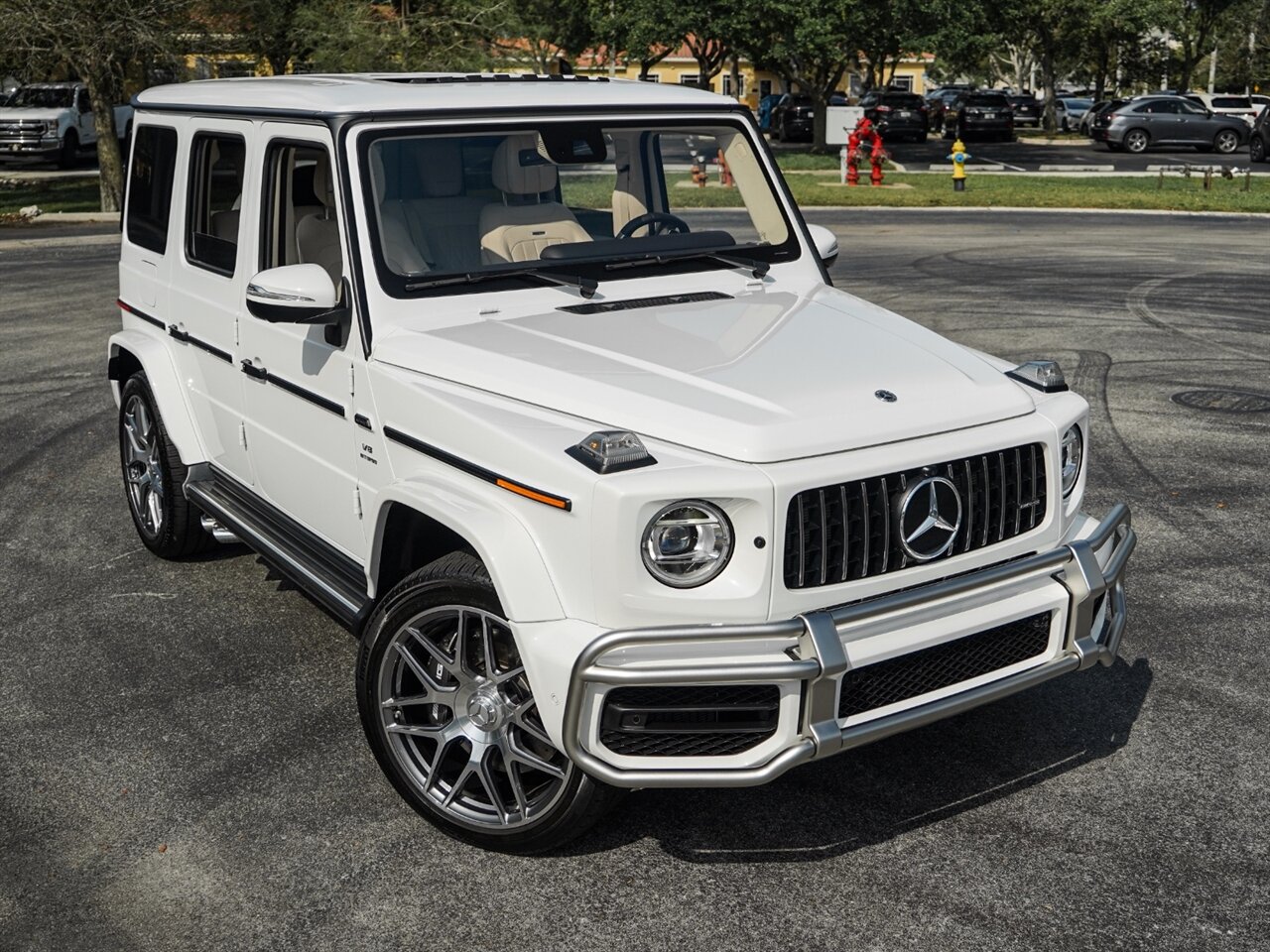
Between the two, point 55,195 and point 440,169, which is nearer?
point 440,169

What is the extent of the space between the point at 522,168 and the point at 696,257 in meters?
0.71

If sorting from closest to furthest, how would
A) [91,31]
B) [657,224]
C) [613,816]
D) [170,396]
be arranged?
[613,816] < [657,224] < [170,396] < [91,31]

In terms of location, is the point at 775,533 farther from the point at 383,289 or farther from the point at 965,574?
the point at 383,289

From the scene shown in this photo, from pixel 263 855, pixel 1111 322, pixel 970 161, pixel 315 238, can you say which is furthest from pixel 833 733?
pixel 970 161

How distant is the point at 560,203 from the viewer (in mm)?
5105

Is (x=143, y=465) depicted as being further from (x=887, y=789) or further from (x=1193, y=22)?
(x=1193, y=22)

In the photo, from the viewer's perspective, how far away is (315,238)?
5.12m

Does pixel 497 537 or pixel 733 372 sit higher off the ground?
pixel 733 372

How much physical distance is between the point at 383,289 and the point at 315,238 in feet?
2.02

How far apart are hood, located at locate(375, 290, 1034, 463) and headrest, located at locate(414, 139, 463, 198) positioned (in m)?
0.49

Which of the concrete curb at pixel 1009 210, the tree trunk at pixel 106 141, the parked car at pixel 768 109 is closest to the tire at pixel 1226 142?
the parked car at pixel 768 109

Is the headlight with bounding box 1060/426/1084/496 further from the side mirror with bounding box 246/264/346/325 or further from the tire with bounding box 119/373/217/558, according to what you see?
the tire with bounding box 119/373/217/558

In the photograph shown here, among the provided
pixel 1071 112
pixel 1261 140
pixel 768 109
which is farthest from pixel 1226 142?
pixel 1071 112

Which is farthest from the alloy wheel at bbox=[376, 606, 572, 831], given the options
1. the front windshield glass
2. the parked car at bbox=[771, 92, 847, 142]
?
the parked car at bbox=[771, 92, 847, 142]
